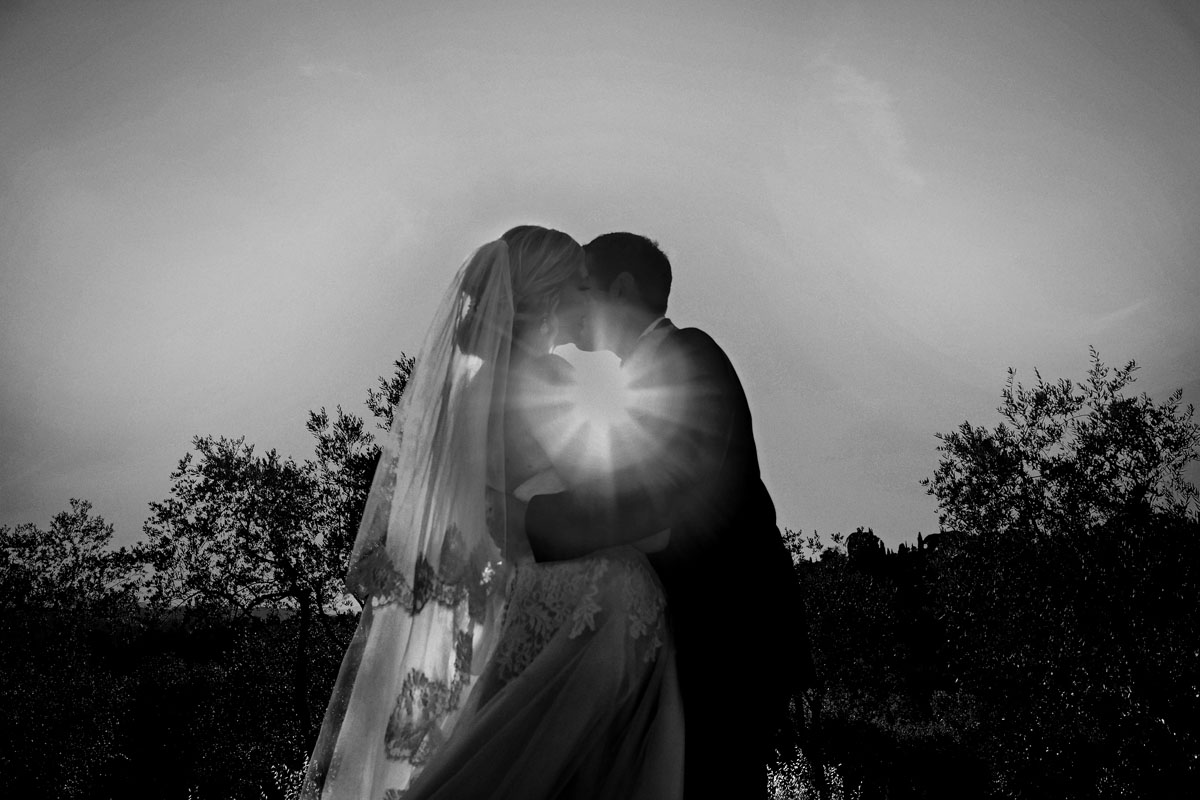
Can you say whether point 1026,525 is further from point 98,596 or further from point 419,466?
point 98,596

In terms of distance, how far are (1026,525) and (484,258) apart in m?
16.4

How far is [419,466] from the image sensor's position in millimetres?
2785

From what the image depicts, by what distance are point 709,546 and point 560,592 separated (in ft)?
1.96

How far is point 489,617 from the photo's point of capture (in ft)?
8.96

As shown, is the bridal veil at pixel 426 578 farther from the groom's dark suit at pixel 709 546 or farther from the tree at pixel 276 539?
the tree at pixel 276 539

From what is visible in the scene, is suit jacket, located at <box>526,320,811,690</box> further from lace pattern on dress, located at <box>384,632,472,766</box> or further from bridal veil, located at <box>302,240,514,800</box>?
lace pattern on dress, located at <box>384,632,472,766</box>

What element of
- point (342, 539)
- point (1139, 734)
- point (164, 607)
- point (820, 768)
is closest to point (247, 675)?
point (164, 607)

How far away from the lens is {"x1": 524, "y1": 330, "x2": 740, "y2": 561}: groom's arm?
2.42 m

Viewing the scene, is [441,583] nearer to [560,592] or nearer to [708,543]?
[560,592]

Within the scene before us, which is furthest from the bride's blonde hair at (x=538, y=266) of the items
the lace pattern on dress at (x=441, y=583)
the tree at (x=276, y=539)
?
the tree at (x=276, y=539)

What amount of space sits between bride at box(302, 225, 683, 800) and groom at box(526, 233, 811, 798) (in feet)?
0.39

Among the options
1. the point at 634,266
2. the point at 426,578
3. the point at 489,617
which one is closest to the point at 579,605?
the point at 489,617

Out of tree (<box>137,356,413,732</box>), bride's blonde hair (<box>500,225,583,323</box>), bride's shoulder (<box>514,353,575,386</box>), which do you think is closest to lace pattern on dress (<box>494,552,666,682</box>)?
bride's shoulder (<box>514,353,575,386</box>)

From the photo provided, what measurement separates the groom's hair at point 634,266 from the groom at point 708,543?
65cm
